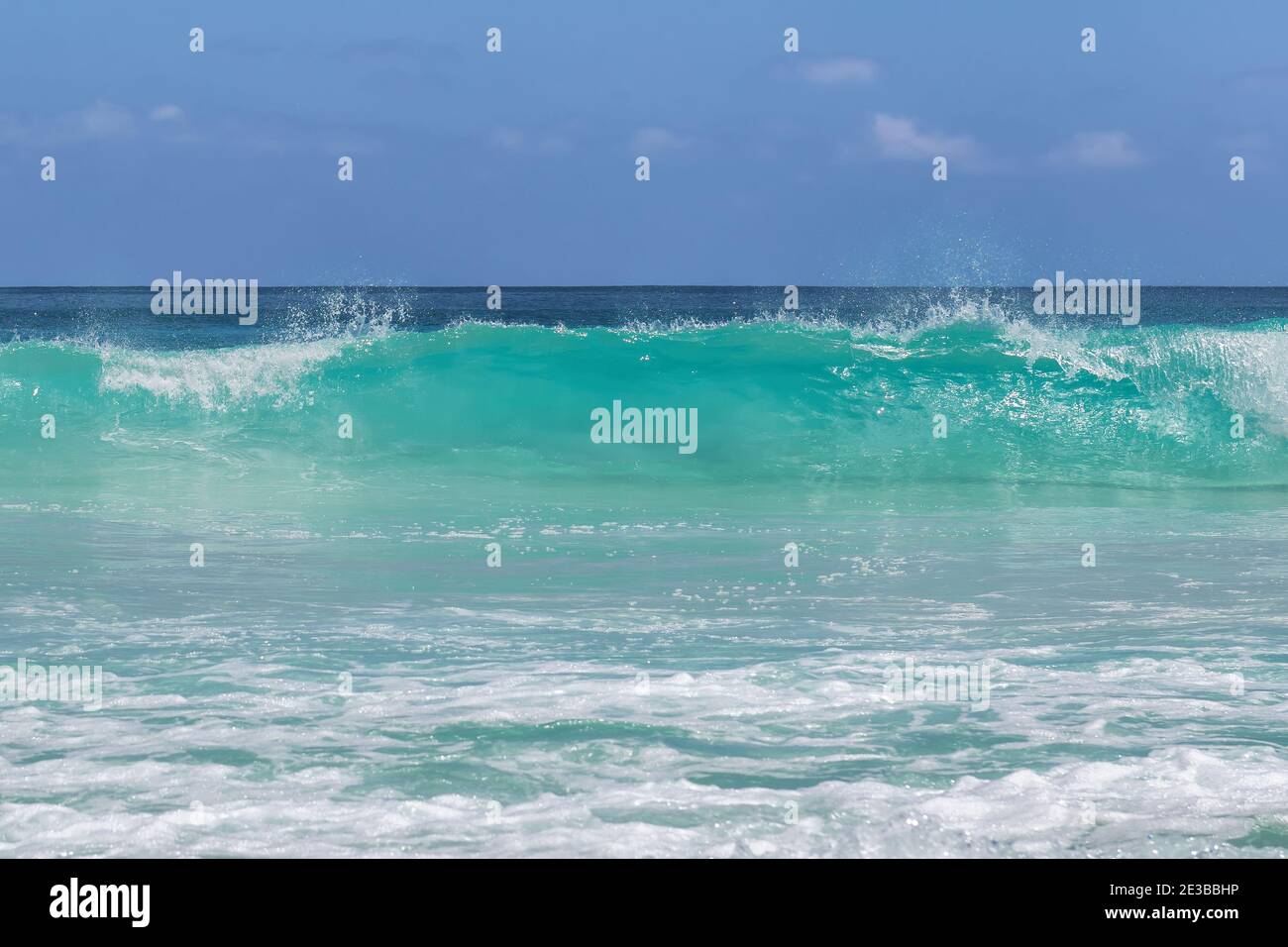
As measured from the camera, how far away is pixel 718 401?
55.4ft

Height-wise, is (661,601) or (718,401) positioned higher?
(718,401)

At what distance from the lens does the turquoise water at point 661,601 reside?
3.95m

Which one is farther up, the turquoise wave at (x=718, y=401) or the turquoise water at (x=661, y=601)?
the turquoise wave at (x=718, y=401)

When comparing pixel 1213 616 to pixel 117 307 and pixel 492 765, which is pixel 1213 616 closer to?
pixel 492 765

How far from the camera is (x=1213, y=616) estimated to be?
658 centimetres

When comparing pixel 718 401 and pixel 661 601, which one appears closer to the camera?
pixel 661 601

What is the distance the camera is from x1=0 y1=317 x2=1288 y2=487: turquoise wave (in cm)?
1471

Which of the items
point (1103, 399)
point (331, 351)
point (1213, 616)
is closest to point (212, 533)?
point (1213, 616)

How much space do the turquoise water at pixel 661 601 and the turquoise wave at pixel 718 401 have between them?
2.6 inches

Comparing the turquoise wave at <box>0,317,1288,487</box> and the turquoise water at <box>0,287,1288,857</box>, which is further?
the turquoise wave at <box>0,317,1288,487</box>

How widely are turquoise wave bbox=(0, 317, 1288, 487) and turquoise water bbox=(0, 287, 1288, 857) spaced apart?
66 mm

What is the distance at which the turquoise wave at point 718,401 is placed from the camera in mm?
14711

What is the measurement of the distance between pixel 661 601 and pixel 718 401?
1003cm

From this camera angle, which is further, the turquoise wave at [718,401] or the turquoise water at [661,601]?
the turquoise wave at [718,401]
